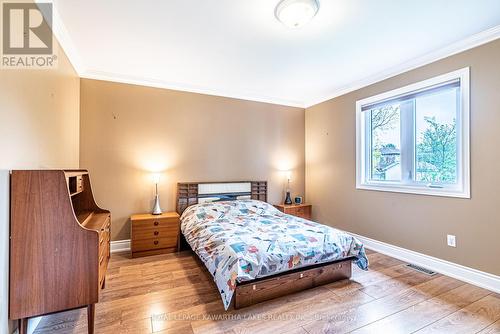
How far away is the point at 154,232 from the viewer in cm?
329

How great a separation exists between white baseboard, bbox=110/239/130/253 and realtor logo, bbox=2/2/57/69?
2.37 meters

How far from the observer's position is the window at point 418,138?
2.63 m

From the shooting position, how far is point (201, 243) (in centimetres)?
259

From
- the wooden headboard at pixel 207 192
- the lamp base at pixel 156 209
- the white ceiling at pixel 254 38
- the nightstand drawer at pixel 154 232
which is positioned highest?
the white ceiling at pixel 254 38

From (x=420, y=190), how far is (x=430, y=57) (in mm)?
1585

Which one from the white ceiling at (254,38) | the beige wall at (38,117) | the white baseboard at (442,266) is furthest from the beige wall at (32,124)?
the white baseboard at (442,266)

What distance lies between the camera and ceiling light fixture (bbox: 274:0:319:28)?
6.27ft

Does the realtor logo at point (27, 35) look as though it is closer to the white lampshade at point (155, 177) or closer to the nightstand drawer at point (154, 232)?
the white lampshade at point (155, 177)

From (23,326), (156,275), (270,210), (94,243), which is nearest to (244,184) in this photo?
(270,210)

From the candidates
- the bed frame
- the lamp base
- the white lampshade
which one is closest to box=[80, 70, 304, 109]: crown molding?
the white lampshade

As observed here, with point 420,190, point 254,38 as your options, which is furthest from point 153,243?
point 420,190

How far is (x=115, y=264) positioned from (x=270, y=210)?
222 centimetres

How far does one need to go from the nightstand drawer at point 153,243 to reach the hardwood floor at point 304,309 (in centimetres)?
54

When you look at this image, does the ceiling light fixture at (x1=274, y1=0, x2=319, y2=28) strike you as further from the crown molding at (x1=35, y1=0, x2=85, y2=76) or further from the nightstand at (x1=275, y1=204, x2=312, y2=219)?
the nightstand at (x1=275, y1=204, x2=312, y2=219)
